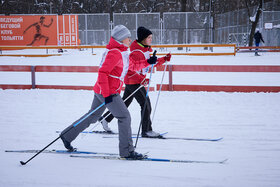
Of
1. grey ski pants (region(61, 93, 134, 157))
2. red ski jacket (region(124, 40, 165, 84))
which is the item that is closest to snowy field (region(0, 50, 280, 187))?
grey ski pants (region(61, 93, 134, 157))

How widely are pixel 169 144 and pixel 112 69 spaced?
65.8 inches

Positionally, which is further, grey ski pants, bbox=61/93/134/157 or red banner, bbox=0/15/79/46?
red banner, bbox=0/15/79/46

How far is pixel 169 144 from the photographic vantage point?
5059 millimetres

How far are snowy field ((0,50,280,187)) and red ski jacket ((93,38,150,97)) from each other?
0.97m

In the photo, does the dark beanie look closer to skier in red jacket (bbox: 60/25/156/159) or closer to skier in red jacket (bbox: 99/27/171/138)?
skier in red jacket (bbox: 99/27/171/138)

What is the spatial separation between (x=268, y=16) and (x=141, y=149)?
2696 cm

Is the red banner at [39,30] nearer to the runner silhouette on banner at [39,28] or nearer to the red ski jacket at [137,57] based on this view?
the runner silhouette on banner at [39,28]

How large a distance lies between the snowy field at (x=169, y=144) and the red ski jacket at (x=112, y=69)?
38.3 inches

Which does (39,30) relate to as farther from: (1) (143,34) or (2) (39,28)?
(1) (143,34)

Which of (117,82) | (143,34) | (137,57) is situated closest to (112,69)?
(117,82)

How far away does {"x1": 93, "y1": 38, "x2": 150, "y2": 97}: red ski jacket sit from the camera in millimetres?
3984

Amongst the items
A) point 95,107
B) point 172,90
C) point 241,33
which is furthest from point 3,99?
point 241,33

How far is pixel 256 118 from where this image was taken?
6512 mm

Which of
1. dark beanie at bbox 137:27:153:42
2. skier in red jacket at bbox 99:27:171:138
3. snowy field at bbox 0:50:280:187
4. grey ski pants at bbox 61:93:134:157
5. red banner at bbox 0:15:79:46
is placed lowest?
snowy field at bbox 0:50:280:187
